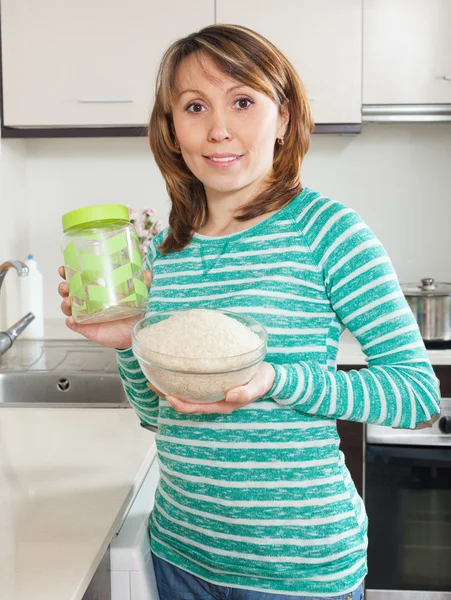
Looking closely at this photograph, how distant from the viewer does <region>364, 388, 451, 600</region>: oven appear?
1.91 meters

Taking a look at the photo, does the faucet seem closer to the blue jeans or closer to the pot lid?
the blue jeans

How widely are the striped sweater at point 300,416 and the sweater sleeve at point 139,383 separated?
0.13m

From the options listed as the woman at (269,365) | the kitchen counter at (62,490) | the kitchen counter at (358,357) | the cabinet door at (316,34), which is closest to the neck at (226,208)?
the woman at (269,365)

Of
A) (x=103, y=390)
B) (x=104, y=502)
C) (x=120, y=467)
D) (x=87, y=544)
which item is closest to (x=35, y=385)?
(x=103, y=390)

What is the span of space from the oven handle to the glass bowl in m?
1.19

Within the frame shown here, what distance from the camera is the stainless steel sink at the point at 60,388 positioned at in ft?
5.92

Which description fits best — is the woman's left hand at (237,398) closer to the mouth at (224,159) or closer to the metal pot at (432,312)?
the mouth at (224,159)

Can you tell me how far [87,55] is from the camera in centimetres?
212

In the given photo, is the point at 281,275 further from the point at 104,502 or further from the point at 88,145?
the point at 88,145

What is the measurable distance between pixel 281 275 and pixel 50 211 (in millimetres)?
1749

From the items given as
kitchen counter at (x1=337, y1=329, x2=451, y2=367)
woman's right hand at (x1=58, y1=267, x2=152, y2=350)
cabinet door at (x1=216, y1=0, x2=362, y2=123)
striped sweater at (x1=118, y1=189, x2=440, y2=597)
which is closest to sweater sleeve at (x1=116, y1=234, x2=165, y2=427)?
woman's right hand at (x1=58, y1=267, x2=152, y2=350)

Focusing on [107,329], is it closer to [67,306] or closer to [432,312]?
[67,306]

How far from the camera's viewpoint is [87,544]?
0.88m

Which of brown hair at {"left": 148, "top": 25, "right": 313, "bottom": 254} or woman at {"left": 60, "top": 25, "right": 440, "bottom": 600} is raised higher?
brown hair at {"left": 148, "top": 25, "right": 313, "bottom": 254}
